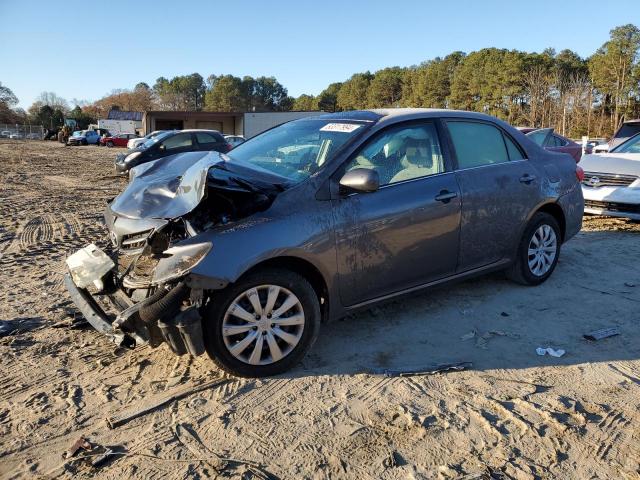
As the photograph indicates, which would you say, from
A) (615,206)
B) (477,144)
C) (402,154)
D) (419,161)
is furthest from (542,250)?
(615,206)

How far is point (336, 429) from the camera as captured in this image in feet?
9.68

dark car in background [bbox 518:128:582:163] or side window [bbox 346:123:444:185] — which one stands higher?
dark car in background [bbox 518:128:582:163]

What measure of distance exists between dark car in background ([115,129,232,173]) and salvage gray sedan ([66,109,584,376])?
1254cm

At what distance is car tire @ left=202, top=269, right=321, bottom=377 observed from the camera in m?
3.23

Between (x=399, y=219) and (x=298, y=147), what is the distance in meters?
1.03

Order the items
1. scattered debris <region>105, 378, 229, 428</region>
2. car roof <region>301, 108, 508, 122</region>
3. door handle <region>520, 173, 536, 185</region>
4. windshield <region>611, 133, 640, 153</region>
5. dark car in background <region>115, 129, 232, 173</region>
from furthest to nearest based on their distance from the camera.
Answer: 1. dark car in background <region>115, 129, 232, 173</region>
2. windshield <region>611, 133, 640, 153</region>
3. door handle <region>520, 173, 536, 185</region>
4. car roof <region>301, 108, 508, 122</region>
5. scattered debris <region>105, 378, 229, 428</region>

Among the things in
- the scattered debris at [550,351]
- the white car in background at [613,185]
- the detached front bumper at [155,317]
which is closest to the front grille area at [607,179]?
the white car in background at [613,185]

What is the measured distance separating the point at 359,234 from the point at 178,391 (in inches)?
62.9

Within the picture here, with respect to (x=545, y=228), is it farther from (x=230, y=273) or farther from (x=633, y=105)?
(x=633, y=105)

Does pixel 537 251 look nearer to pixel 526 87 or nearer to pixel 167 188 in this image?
pixel 167 188

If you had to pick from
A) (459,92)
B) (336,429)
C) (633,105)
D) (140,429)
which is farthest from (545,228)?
(459,92)

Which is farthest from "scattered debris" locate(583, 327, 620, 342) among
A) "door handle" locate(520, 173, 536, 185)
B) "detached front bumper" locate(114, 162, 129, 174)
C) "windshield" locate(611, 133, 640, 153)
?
"detached front bumper" locate(114, 162, 129, 174)

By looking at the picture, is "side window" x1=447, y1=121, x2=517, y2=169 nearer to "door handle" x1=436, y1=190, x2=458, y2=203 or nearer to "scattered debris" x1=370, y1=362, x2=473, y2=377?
"door handle" x1=436, y1=190, x2=458, y2=203

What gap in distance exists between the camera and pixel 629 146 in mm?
9297
